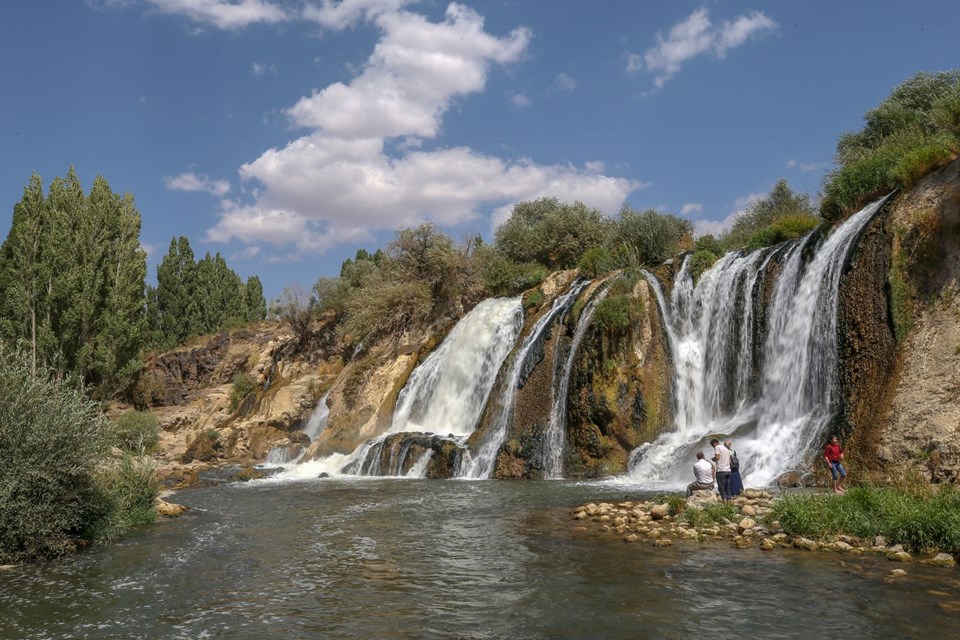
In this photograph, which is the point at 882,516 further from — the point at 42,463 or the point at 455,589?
the point at 42,463

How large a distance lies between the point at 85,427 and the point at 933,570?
13619 millimetres

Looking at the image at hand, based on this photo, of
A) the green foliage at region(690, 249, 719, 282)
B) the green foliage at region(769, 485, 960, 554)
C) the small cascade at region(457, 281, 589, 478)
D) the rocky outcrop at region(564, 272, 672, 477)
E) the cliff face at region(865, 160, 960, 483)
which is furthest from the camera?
the green foliage at region(690, 249, 719, 282)

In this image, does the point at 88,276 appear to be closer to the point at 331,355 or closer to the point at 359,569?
the point at 331,355

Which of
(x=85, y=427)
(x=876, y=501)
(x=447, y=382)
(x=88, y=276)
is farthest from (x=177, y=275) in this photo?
(x=876, y=501)

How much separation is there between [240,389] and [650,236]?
3108cm

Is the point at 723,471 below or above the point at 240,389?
below

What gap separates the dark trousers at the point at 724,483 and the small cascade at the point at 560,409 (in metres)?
8.91

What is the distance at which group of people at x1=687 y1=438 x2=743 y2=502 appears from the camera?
46.1 feet

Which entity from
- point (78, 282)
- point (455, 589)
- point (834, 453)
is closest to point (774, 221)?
point (834, 453)

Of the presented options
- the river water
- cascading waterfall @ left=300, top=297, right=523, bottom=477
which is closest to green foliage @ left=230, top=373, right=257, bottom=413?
cascading waterfall @ left=300, top=297, right=523, bottom=477

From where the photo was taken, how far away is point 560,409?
24281mm

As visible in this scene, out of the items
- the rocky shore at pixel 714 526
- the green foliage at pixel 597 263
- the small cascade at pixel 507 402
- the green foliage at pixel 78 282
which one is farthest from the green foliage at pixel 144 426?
the rocky shore at pixel 714 526

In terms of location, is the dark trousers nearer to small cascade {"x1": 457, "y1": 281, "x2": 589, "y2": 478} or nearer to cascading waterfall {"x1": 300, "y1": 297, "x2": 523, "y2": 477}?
small cascade {"x1": 457, "y1": 281, "x2": 589, "y2": 478}

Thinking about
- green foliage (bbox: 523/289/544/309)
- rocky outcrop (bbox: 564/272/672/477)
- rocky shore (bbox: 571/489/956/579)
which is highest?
green foliage (bbox: 523/289/544/309)
